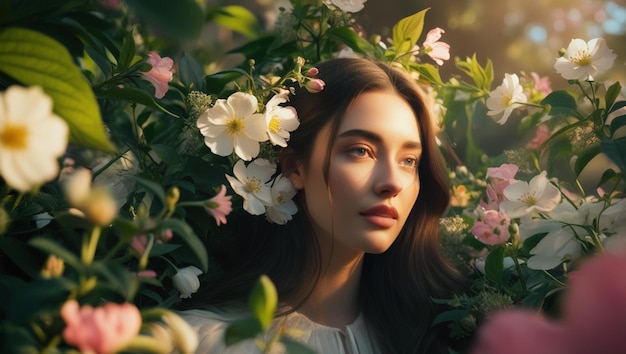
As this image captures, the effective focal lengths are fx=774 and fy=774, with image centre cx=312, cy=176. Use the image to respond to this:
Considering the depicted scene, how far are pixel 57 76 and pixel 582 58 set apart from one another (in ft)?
2.45

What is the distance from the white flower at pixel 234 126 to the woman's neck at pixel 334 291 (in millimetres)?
213

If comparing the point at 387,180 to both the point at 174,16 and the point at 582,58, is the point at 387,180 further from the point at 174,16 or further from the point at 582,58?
the point at 174,16

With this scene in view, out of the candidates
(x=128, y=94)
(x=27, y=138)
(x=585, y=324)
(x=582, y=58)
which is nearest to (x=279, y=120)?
(x=128, y=94)

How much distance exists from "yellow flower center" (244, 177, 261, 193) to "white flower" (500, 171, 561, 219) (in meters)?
0.33

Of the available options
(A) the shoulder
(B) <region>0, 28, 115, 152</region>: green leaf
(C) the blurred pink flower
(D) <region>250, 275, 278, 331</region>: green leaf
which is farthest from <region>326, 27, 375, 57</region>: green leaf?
(C) the blurred pink flower

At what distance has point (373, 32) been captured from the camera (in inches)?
59.5

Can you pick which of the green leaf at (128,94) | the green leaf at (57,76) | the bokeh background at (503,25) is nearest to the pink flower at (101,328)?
the green leaf at (57,76)

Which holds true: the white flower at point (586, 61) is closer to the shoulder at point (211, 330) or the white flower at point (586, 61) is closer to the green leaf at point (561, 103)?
the green leaf at point (561, 103)

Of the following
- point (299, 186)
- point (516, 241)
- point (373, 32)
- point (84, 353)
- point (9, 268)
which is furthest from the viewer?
point (373, 32)

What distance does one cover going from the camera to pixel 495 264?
1021mm

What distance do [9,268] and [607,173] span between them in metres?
0.75

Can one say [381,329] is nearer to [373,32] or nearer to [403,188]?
[403,188]

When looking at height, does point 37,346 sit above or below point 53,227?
above

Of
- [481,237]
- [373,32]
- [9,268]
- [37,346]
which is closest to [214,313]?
[9,268]
